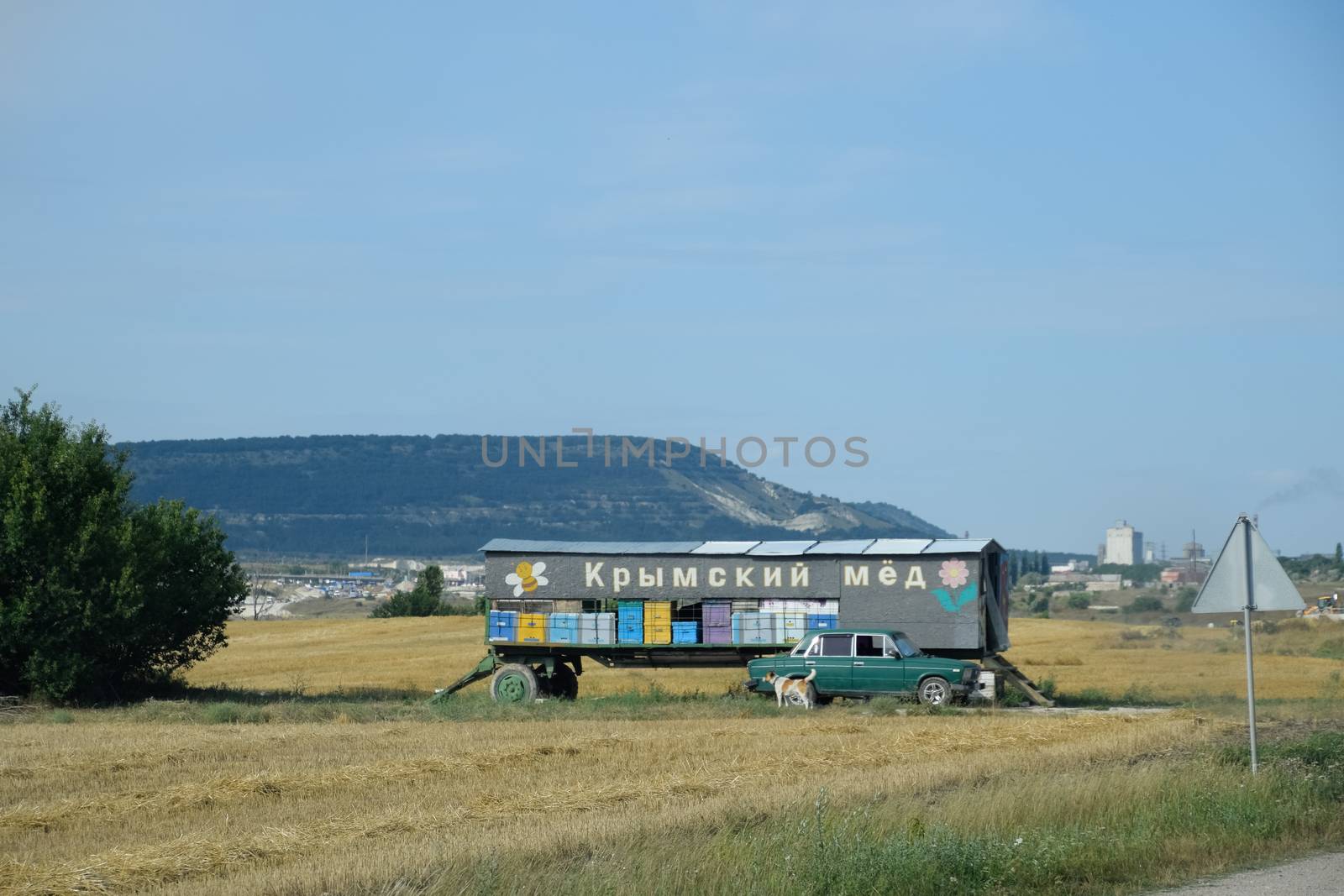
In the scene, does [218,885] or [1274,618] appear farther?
[1274,618]

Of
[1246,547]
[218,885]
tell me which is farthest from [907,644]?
[218,885]

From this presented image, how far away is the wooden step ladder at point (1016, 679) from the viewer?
28562 millimetres

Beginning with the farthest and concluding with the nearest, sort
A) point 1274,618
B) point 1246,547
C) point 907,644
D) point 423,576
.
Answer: point 423,576, point 1274,618, point 907,644, point 1246,547

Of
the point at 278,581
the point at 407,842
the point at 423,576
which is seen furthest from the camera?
the point at 278,581

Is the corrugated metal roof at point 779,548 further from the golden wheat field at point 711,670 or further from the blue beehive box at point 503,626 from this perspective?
the golden wheat field at point 711,670

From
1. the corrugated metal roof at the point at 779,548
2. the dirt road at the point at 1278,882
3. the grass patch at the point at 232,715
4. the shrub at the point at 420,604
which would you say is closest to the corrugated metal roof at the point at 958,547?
the corrugated metal roof at the point at 779,548

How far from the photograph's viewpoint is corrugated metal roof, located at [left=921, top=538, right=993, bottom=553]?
96.2ft

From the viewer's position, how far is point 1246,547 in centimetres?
1506

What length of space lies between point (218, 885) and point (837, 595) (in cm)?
2132

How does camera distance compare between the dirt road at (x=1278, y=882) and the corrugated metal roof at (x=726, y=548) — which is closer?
the dirt road at (x=1278, y=882)

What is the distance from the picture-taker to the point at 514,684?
1211 inches

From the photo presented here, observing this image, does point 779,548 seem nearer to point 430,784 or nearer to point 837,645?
point 837,645

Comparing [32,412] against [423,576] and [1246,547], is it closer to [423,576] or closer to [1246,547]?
[1246,547]

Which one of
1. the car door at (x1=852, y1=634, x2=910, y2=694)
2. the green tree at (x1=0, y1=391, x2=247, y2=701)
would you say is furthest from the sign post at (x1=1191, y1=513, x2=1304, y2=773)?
the green tree at (x1=0, y1=391, x2=247, y2=701)
